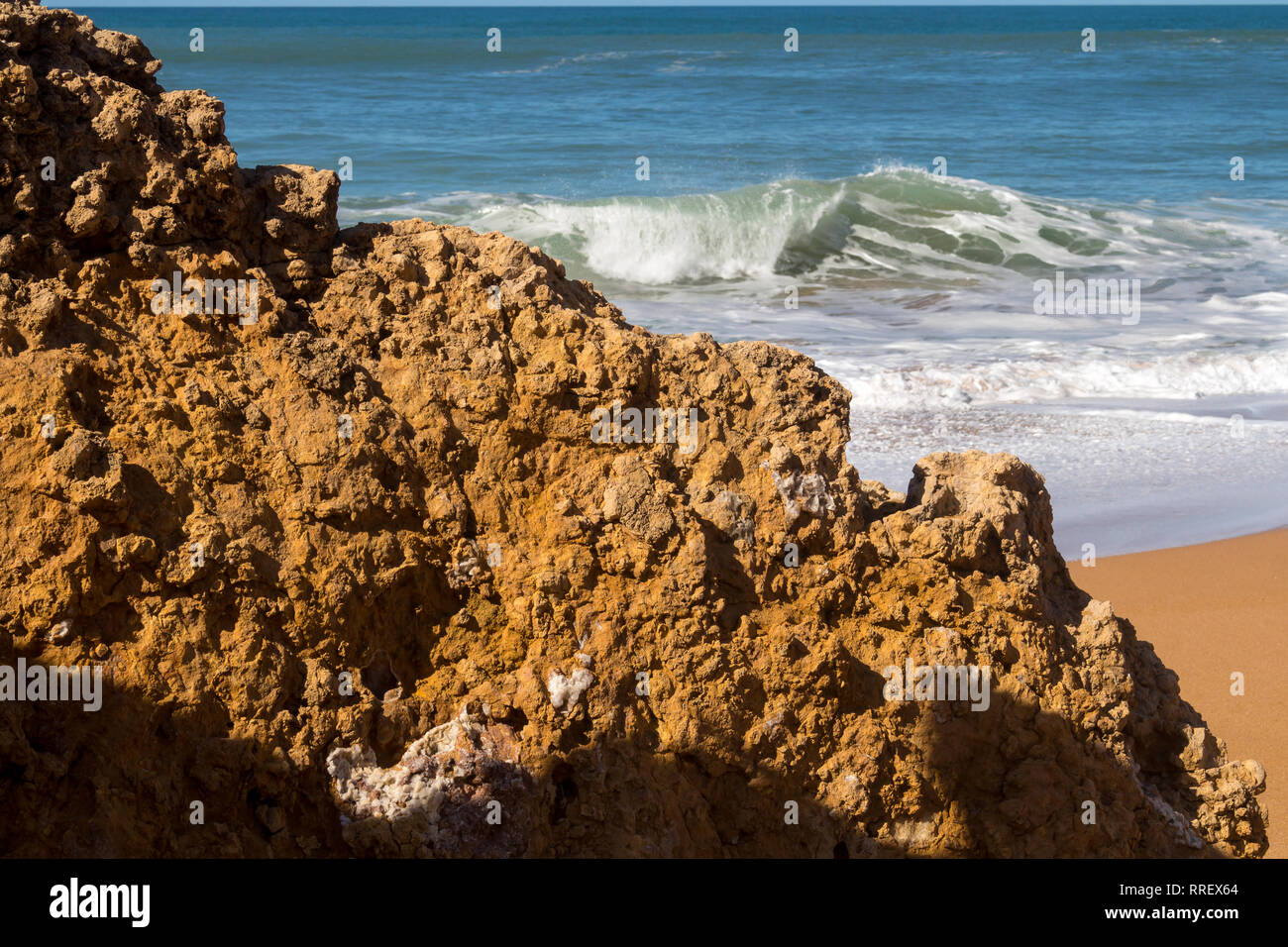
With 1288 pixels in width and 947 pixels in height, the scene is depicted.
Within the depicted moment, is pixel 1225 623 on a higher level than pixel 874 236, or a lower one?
lower

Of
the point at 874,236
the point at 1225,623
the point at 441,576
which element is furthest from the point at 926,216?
the point at 441,576

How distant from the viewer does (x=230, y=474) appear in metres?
2.55

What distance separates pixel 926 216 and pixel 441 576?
55.2 ft

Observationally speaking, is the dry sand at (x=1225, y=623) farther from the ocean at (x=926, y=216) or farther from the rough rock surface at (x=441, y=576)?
the rough rock surface at (x=441, y=576)

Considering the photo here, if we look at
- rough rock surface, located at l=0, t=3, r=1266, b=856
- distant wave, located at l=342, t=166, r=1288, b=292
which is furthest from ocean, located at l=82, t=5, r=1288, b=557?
rough rock surface, located at l=0, t=3, r=1266, b=856

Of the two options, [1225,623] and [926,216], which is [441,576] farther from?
[926,216]

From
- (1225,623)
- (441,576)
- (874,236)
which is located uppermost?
(874,236)

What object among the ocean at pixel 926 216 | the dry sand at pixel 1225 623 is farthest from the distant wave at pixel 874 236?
the dry sand at pixel 1225 623

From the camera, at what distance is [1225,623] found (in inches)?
→ 226

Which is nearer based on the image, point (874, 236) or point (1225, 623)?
point (1225, 623)

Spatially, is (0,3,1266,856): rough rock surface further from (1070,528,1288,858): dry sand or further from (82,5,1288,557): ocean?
(82,5,1288,557): ocean

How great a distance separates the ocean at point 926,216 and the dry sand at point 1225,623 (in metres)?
0.27

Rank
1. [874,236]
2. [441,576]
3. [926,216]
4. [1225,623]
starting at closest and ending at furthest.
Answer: [441,576] → [1225,623] → [874,236] → [926,216]

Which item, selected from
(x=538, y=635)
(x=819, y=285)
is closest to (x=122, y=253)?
(x=538, y=635)
